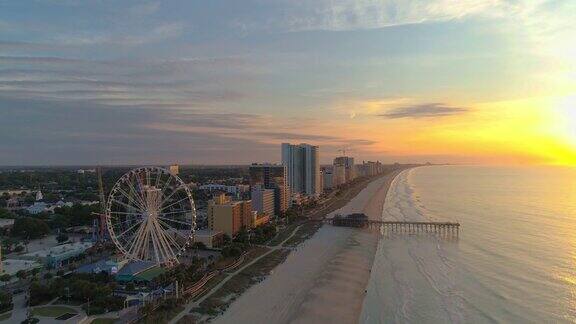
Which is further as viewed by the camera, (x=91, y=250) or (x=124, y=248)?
(x=91, y=250)

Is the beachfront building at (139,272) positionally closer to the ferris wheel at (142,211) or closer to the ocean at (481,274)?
the ferris wheel at (142,211)

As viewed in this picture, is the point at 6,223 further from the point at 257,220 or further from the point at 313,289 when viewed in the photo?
the point at 313,289

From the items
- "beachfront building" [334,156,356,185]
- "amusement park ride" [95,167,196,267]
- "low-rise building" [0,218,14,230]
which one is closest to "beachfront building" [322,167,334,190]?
"beachfront building" [334,156,356,185]

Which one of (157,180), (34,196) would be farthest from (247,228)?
(34,196)

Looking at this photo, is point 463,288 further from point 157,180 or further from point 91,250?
point 91,250

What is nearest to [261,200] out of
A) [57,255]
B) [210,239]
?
[210,239]

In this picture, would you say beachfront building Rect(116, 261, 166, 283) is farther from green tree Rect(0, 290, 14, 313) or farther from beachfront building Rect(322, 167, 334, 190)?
beachfront building Rect(322, 167, 334, 190)
